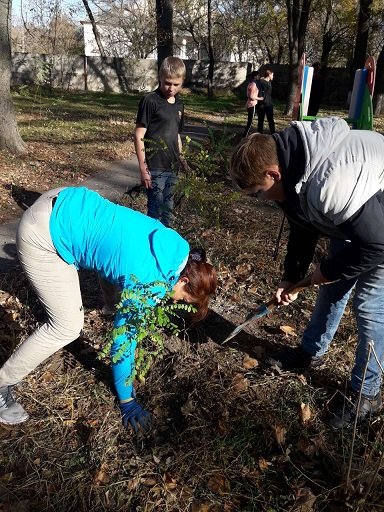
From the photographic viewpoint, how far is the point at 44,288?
197 cm

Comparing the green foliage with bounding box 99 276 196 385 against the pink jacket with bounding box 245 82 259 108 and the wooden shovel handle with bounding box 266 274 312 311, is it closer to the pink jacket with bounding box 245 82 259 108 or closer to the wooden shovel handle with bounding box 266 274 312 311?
the wooden shovel handle with bounding box 266 274 312 311

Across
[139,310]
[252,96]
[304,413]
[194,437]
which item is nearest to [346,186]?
[139,310]

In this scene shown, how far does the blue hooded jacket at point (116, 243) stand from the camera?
5.95ft

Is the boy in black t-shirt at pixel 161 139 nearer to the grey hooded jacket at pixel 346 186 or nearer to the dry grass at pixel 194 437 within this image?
the dry grass at pixel 194 437

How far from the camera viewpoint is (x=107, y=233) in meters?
1.86

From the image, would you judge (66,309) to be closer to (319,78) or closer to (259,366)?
(259,366)

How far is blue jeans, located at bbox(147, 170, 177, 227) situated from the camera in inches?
139

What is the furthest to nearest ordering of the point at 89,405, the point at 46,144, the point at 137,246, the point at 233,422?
1. the point at 46,144
2. the point at 89,405
3. the point at 233,422
4. the point at 137,246

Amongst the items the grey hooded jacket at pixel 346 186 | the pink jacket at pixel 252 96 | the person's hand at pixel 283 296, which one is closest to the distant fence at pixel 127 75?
the pink jacket at pixel 252 96

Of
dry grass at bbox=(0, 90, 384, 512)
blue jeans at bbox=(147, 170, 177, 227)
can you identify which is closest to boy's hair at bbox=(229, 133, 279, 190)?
dry grass at bbox=(0, 90, 384, 512)

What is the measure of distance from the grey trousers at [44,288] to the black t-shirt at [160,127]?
1588mm

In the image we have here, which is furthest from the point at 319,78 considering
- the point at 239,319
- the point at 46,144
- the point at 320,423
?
the point at 320,423

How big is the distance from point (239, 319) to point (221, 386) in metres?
0.75

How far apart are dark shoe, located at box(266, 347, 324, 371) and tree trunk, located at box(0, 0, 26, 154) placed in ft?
18.8
